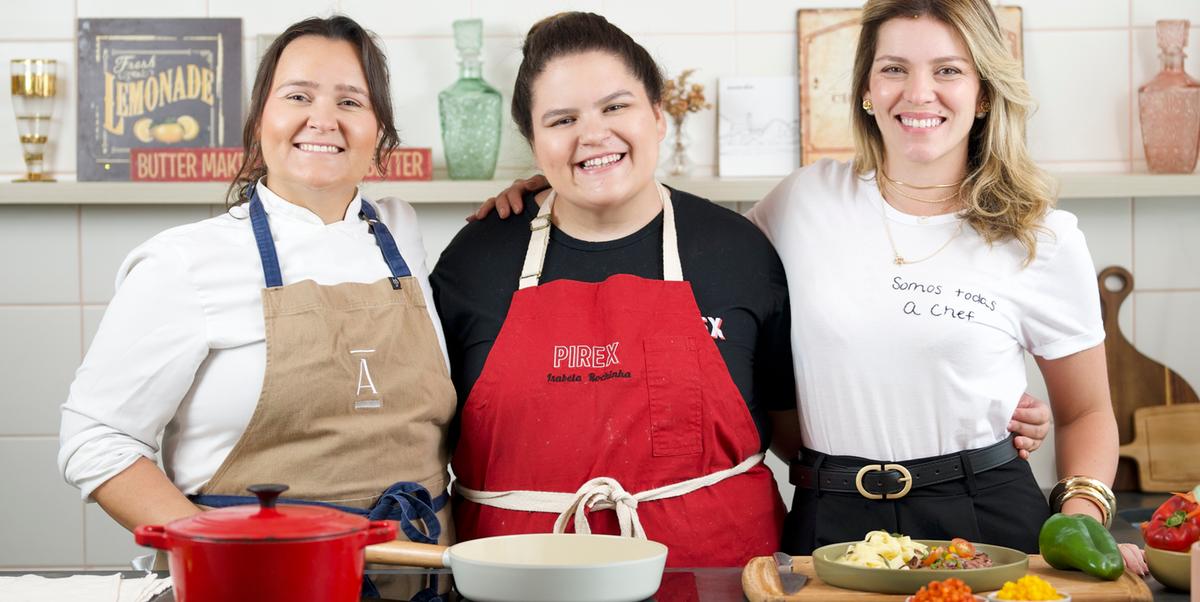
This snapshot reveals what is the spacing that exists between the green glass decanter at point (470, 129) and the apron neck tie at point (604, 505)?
127 cm

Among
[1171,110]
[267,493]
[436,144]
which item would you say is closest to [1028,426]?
[267,493]

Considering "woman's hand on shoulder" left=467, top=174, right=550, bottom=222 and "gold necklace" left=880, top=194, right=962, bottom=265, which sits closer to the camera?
"gold necklace" left=880, top=194, right=962, bottom=265

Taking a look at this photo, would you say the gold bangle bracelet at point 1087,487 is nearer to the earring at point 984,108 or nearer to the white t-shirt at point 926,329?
the white t-shirt at point 926,329

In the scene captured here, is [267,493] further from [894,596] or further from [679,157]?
[679,157]

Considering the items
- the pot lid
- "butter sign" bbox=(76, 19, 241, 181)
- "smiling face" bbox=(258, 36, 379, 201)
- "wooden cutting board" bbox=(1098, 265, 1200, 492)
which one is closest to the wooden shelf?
"butter sign" bbox=(76, 19, 241, 181)

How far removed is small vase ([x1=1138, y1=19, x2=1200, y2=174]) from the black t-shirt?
1.39m

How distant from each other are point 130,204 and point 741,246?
1629 mm

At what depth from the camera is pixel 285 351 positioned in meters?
1.47

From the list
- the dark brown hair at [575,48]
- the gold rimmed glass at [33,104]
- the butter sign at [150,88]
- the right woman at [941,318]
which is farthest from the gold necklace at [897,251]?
the gold rimmed glass at [33,104]

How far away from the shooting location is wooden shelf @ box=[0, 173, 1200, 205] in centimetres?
262

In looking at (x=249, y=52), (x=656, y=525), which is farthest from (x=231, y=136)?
(x=656, y=525)

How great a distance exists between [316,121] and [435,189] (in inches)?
41.3

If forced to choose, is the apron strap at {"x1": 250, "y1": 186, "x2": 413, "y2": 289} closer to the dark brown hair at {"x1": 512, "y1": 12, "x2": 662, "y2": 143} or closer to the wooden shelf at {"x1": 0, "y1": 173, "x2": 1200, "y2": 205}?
the dark brown hair at {"x1": 512, "y1": 12, "x2": 662, "y2": 143}

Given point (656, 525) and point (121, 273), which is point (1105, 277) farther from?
point (121, 273)
